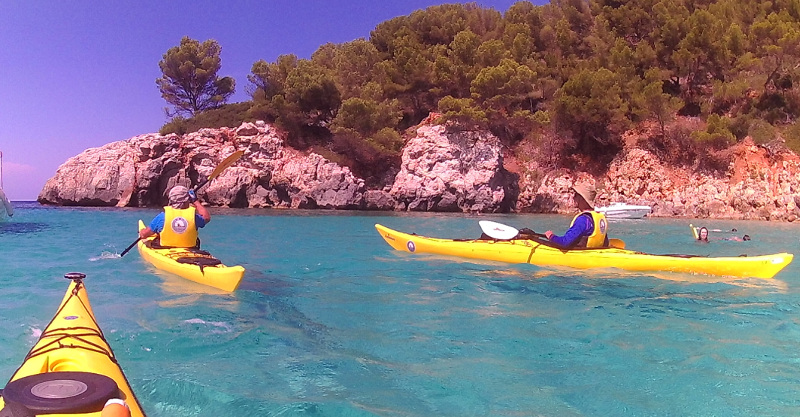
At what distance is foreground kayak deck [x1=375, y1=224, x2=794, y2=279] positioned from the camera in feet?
23.7

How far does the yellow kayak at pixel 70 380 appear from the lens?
196 centimetres

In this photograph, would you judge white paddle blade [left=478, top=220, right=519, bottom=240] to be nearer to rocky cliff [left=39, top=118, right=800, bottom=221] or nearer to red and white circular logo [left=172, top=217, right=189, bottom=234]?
red and white circular logo [left=172, top=217, right=189, bottom=234]

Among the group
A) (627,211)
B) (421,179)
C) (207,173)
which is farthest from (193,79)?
(627,211)

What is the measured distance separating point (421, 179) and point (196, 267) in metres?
19.1

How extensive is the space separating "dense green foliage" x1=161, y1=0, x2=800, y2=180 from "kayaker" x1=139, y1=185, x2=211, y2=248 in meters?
19.5

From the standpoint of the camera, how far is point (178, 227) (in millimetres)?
7156

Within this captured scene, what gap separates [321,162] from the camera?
26219mm

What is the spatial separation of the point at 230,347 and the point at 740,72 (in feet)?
92.1

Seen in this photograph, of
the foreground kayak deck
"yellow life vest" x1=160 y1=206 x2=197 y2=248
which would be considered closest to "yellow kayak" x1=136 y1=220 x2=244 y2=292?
"yellow life vest" x1=160 y1=206 x2=197 y2=248

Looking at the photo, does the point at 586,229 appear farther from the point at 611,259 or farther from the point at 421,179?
the point at 421,179

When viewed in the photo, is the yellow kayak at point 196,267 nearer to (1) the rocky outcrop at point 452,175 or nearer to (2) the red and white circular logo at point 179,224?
(2) the red and white circular logo at point 179,224

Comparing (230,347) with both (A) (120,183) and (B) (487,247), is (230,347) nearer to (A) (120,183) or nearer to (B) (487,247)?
(B) (487,247)

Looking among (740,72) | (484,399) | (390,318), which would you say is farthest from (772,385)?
(740,72)

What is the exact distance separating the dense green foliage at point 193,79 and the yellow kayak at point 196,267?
28942 millimetres
